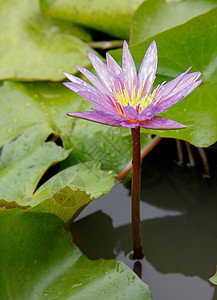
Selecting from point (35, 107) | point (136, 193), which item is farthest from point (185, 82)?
point (35, 107)

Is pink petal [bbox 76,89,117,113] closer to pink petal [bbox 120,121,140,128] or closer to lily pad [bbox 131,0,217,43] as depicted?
pink petal [bbox 120,121,140,128]

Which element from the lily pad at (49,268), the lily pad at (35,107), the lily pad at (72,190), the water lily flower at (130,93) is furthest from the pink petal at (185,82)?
the lily pad at (35,107)

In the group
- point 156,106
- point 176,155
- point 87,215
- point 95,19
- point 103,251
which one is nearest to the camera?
point 156,106

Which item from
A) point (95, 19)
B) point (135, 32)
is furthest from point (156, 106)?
point (95, 19)

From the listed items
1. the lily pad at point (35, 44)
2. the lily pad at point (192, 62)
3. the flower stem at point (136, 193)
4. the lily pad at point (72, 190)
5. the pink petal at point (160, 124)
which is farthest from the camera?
the lily pad at point (35, 44)

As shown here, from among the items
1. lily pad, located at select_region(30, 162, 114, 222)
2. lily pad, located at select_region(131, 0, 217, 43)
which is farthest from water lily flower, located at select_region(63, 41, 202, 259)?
lily pad, located at select_region(131, 0, 217, 43)

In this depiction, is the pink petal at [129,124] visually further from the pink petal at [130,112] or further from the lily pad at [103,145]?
the lily pad at [103,145]

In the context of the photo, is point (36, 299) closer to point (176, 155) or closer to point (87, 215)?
point (87, 215)
